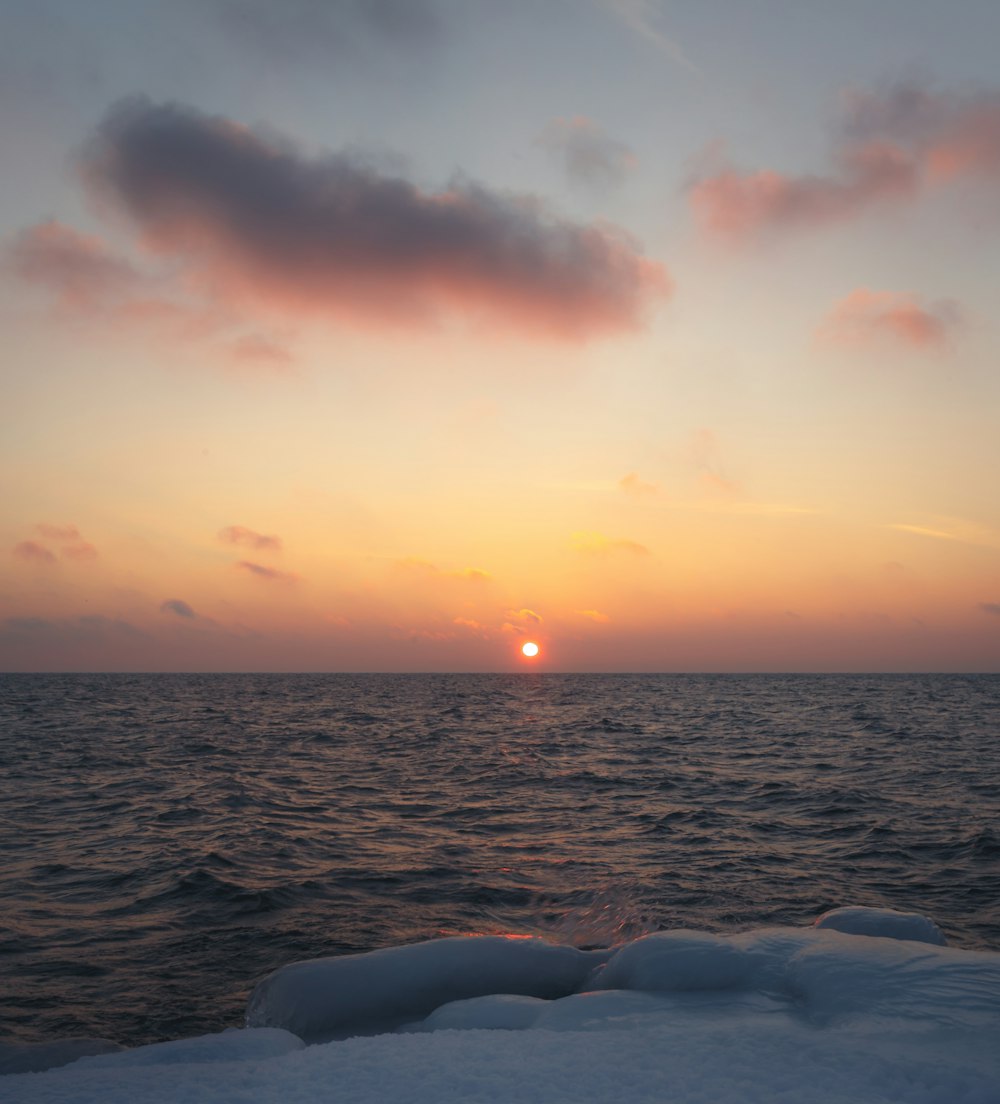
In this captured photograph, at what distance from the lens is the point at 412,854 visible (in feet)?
43.8

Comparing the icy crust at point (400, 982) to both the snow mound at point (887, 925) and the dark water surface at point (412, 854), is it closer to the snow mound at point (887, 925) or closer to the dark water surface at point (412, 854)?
the dark water surface at point (412, 854)

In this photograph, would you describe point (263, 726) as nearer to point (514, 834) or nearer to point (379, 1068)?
point (514, 834)

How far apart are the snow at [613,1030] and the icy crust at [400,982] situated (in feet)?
0.05

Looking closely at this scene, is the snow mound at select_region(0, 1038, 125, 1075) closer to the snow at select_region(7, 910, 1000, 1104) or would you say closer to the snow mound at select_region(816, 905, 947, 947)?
the snow at select_region(7, 910, 1000, 1104)

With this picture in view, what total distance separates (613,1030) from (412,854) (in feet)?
27.8

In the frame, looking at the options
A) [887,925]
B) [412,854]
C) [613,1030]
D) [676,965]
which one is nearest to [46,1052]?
[613,1030]

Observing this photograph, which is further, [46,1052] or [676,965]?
[676,965]

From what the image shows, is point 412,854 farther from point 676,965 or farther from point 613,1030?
point 613,1030

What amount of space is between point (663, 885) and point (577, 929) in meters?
2.20

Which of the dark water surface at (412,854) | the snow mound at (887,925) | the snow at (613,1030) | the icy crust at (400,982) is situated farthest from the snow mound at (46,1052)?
the snow mound at (887,925)

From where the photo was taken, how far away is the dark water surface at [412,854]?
355 inches

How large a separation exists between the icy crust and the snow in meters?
0.02

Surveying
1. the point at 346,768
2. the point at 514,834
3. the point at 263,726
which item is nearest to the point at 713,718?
the point at 263,726

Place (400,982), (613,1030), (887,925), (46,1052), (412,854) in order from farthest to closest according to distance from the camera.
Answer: (412,854)
(887,925)
(400,982)
(46,1052)
(613,1030)
